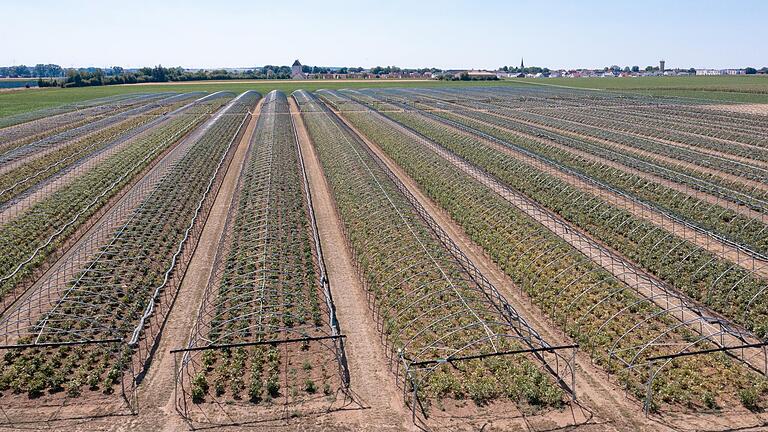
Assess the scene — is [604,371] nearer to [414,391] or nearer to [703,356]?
[703,356]

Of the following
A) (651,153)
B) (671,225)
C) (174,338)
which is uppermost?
(651,153)

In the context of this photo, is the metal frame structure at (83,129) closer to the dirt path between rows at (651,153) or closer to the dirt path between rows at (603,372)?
the dirt path between rows at (603,372)

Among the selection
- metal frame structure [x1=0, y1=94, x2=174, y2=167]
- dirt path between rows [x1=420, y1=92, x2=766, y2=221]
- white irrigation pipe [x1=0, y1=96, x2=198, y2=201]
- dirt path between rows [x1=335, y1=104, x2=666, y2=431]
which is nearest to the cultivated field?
dirt path between rows [x1=335, y1=104, x2=666, y2=431]

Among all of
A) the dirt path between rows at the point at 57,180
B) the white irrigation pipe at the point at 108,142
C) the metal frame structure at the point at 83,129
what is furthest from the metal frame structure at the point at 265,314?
the metal frame structure at the point at 83,129

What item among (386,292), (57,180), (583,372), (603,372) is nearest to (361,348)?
(386,292)

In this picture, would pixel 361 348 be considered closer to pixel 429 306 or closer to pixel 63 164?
pixel 429 306

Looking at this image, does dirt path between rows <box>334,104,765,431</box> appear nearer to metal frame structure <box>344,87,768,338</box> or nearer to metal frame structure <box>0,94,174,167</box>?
metal frame structure <box>344,87,768,338</box>
